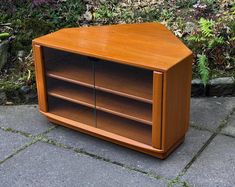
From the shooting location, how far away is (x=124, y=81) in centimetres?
360

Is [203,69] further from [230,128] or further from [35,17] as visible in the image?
[35,17]

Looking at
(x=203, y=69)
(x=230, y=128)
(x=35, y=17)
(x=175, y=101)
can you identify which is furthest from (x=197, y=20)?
(x=175, y=101)

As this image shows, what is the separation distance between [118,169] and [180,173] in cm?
44

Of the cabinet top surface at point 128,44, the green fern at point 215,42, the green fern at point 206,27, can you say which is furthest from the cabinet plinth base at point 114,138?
the green fern at point 206,27

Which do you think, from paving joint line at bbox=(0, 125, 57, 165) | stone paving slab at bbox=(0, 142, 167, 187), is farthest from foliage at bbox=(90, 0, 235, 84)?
paving joint line at bbox=(0, 125, 57, 165)

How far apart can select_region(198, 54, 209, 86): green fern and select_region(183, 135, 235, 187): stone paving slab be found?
74 cm

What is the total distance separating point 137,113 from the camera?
3.56 m

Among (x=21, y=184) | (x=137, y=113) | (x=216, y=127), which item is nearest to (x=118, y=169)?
(x=137, y=113)

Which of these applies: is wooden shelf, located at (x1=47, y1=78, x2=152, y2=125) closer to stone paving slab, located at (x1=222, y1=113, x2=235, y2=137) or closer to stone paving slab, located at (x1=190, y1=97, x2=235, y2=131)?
stone paving slab, located at (x1=190, y1=97, x2=235, y2=131)

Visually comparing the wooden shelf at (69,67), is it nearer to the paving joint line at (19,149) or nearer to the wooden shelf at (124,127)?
the wooden shelf at (124,127)

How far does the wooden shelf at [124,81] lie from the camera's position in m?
3.39

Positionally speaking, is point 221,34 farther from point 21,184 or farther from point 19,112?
point 21,184

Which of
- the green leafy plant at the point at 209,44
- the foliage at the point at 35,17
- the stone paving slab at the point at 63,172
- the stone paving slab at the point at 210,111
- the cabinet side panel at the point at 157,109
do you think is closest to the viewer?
the cabinet side panel at the point at 157,109

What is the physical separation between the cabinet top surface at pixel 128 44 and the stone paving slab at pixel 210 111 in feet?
2.62
